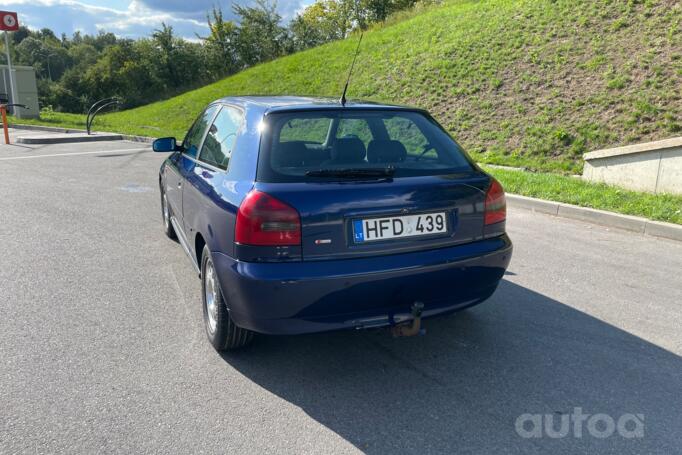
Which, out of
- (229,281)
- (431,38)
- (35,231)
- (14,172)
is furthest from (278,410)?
(431,38)

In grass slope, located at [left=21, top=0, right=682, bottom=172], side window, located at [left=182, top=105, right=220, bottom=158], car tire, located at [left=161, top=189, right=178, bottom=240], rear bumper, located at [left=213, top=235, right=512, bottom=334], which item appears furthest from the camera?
grass slope, located at [left=21, top=0, right=682, bottom=172]

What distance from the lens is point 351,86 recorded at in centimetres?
1870

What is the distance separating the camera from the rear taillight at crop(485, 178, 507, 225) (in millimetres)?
3309

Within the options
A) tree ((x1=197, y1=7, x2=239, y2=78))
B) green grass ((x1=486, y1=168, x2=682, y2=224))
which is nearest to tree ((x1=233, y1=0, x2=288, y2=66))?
tree ((x1=197, y1=7, x2=239, y2=78))

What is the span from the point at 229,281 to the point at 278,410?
2.44 feet

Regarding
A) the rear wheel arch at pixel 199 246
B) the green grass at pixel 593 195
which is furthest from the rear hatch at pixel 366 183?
the green grass at pixel 593 195

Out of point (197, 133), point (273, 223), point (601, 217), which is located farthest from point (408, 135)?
point (601, 217)

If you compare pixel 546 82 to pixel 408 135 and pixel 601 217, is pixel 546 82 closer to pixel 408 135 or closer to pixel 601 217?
pixel 601 217

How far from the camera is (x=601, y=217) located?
682 centimetres

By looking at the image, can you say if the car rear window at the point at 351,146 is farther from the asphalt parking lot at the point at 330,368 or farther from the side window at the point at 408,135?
the asphalt parking lot at the point at 330,368

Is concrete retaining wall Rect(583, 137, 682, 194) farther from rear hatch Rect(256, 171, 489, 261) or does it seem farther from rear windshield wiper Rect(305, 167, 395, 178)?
rear windshield wiper Rect(305, 167, 395, 178)

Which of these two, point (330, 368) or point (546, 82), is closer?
point (330, 368)

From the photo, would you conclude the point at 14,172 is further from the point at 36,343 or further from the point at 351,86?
the point at 351,86

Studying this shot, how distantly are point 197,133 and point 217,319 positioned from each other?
1971 mm
